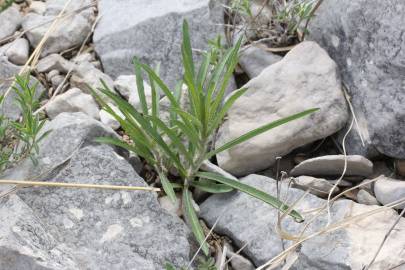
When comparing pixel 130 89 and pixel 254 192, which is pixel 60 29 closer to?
pixel 130 89

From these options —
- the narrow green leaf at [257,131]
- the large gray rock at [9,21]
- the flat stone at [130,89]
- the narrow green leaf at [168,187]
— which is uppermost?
the large gray rock at [9,21]

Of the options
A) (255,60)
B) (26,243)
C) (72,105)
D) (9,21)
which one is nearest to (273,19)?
(255,60)

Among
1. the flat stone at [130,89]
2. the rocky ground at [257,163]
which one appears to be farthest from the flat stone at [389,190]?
the flat stone at [130,89]

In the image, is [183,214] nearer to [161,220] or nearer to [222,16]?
[161,220]

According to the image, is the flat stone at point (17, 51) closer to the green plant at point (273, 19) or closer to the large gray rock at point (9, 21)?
the large gray rock at point (9, 21)

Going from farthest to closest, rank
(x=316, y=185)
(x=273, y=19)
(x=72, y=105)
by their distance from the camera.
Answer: (x=273, y=19), (x=72, y=105), (x=316, y=185)

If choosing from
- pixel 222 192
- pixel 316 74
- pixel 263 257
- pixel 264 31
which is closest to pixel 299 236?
pixel 263 257

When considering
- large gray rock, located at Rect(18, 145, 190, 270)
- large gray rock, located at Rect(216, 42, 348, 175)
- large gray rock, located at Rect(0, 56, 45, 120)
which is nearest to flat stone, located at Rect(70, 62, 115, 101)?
large gray rock, located at Rect(0, 56, 45, 120)
